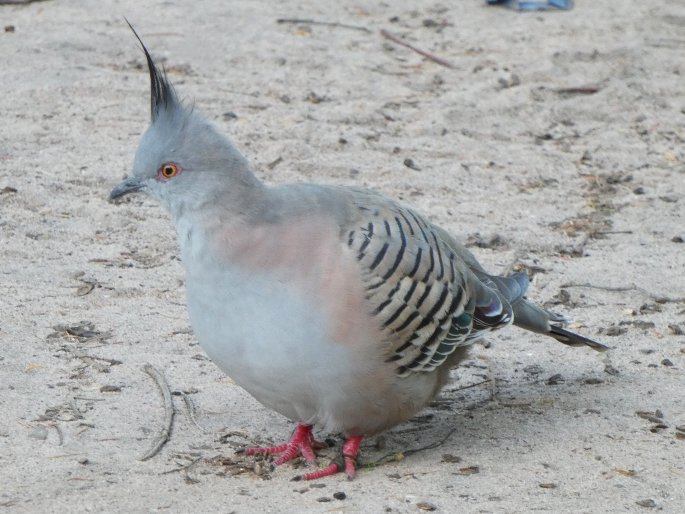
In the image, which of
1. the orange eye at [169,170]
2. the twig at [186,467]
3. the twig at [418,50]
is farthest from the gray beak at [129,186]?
the twig at [418,50]

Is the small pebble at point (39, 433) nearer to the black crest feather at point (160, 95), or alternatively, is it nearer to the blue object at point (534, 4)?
the black crest feather at point (160, 95)

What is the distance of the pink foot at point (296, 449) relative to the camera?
14.4 ft

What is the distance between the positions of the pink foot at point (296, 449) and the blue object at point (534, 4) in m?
6.06

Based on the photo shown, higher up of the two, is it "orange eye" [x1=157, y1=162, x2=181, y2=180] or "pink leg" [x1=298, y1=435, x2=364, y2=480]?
"orange eye" [x1=157, y1=162, x2=181, y2=180]

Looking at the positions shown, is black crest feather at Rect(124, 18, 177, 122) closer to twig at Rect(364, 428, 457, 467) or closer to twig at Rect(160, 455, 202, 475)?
twig at Rect(160, 455, 202, 475)

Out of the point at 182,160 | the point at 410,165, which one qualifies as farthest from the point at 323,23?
the point at 182,160

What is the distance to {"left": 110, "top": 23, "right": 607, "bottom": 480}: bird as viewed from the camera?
3965 mm

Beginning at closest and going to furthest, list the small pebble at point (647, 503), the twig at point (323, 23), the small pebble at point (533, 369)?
1. the small pebble at point (647, 503)
2. the small pebble at point (533, 369)
3. the twig at point (323, 23)

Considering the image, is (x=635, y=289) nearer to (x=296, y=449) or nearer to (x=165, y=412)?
(x=296, y=449)

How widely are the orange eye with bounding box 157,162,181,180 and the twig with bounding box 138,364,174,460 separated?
36.5 inches

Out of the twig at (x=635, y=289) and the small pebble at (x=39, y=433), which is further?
the twig at (x=635, y=289)

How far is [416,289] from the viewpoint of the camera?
430 cm

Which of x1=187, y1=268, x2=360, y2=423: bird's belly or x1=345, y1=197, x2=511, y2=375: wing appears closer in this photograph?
x1=187, y1=268, x2=360, y2=423: bird's belly

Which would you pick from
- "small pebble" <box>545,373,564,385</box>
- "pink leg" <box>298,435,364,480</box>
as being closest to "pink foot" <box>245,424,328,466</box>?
"pink leg" <box>298,435,364,480</box>
